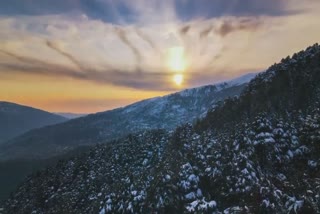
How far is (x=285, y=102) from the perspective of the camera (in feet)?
183

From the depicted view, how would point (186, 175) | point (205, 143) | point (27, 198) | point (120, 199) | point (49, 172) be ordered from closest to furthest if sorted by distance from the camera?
point (186, 175)
point (120, 199)
point (205, 143)
point (27, 198)
point (49, 172)

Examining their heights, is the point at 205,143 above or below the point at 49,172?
above

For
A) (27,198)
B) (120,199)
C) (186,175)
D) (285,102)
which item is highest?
(285,102)

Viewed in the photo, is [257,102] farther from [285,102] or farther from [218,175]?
[218,175]

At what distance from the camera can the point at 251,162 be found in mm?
38156

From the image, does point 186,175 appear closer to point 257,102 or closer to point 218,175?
point 218,175

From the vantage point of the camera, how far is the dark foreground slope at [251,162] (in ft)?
97.0

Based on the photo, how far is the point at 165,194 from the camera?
4466 centimetres

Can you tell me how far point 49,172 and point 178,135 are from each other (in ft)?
201

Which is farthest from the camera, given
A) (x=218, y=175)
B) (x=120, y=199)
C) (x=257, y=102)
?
(x=257, y=102)

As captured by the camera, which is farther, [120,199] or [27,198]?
[27,198]

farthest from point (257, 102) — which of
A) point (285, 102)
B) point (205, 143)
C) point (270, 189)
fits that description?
point (270, 189)

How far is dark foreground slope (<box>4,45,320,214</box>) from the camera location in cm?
2958

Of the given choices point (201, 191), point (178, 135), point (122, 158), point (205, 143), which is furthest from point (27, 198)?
point (201, 191)
